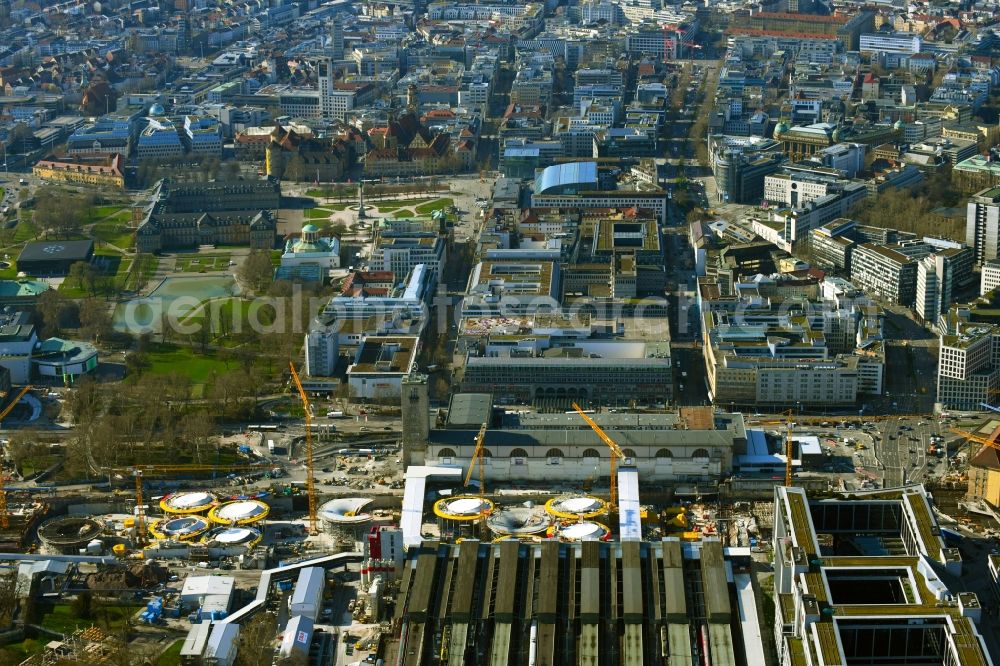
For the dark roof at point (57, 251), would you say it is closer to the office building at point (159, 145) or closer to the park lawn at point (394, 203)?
the park lawn at point (394, 203)

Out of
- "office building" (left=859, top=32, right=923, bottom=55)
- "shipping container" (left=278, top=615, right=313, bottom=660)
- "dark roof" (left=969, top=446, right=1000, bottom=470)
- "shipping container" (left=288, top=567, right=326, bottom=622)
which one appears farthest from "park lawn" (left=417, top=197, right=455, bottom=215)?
"office building" (left=859, top=32, right=923, bottom=55)

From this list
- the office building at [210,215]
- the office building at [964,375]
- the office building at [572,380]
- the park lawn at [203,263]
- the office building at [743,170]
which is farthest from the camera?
the office building at [743,170]

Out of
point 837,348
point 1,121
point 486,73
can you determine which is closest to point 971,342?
point 837,348

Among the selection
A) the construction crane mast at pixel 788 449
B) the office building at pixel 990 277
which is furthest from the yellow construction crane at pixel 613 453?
the office building at pixel 990 277

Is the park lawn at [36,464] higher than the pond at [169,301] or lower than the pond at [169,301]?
lower

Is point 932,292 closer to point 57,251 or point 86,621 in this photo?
point 86,621
